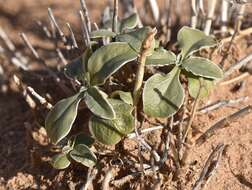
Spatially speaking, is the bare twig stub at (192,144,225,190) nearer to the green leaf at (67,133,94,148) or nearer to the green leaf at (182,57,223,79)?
the green leaf at (182,57,223,79)

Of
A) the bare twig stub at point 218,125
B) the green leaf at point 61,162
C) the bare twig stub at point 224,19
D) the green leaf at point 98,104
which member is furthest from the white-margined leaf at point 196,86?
the bare twig stub at point 224,19

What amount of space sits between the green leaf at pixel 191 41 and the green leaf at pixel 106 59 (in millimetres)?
171

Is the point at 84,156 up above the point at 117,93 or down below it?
Result: below

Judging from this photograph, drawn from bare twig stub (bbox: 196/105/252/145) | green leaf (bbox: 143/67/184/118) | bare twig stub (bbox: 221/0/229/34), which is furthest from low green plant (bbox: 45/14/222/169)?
bare twig stub (bbox: 221/0/229/34)

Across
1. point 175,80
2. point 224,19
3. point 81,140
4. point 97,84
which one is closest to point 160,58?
point 175,80

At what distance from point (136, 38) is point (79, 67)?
0.18m

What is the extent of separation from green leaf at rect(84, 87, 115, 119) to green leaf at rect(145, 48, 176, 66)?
157 millimetres

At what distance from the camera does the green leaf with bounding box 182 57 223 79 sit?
132cm

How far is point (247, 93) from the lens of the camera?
1.66 metres

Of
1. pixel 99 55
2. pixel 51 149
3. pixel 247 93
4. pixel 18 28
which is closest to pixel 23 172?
pixel 51 149

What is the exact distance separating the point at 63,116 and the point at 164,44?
550 mm

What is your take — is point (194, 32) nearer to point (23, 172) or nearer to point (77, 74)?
point (77, 74)

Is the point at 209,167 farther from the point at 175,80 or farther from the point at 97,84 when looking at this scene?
the point at 97,84

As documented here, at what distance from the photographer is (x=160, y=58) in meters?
1.37
